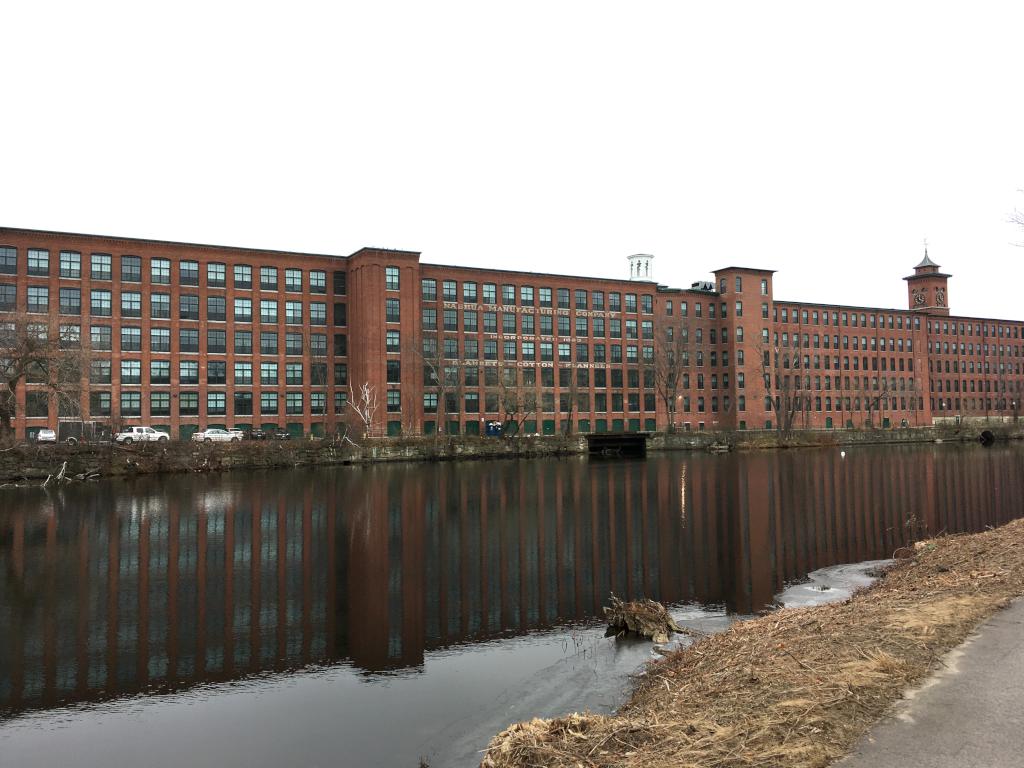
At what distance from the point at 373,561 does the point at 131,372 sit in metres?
63.2

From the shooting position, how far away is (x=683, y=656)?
37.7 feet

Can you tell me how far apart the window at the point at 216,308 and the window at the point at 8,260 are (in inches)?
673

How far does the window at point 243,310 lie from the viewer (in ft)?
262

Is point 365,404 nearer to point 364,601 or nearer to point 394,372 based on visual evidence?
point 394,372

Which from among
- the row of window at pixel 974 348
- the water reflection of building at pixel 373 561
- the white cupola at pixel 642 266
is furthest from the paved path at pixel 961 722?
the row of window at pixel 974 348

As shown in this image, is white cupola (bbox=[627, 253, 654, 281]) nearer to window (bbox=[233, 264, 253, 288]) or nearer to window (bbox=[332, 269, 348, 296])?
window (bbox=[332, 269, 348, 296])

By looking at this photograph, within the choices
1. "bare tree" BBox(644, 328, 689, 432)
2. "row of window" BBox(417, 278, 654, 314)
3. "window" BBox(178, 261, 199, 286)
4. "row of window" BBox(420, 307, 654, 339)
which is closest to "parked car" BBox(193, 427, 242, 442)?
"window" BBox(178, 261, 199, 286)

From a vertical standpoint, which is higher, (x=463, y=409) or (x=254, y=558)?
(x=463, y=409)

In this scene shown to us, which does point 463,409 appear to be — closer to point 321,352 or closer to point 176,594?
point 321,352

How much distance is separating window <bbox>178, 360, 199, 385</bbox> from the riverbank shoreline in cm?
1730

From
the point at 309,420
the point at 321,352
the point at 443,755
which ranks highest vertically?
the point at 321,352

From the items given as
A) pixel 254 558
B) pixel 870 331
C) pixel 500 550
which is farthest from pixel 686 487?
pixel 870 331

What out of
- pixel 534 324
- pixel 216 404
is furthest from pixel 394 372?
pixel 534 324

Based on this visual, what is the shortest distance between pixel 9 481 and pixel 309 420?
33.3 meters
